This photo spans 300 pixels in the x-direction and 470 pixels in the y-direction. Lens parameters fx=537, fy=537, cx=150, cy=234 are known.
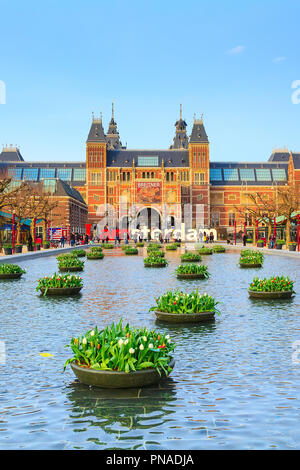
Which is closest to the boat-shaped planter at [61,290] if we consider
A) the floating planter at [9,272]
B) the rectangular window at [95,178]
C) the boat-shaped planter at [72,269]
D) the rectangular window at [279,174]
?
the floating planter at [9,272]

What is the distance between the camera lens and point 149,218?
106 meters

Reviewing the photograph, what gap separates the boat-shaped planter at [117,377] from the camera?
19.5 feet

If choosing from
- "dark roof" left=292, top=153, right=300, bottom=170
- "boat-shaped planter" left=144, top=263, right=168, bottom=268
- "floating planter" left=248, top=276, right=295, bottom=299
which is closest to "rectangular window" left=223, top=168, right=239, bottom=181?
"dark roof" left=292, top=153, right=300, bottom=170

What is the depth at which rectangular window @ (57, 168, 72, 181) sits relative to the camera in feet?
372

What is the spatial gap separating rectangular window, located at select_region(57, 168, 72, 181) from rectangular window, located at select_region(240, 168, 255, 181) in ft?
120

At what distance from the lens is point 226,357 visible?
757 centimetres

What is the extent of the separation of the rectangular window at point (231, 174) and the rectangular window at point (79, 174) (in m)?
30.0

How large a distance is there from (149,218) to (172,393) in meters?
99.9

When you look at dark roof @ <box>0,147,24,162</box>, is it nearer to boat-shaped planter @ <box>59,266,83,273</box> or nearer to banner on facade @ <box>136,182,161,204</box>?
banner on facade @ <box>136,182,161,204</box>

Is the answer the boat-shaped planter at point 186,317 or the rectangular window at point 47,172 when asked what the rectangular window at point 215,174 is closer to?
the rectangular window at point 47,172

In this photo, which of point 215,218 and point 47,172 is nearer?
point 215,218

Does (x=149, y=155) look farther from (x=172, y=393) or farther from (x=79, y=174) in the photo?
(x=172, y=393)

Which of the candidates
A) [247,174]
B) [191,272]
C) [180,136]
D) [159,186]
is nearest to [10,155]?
[159,186]

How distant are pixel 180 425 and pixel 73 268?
18.1 m
